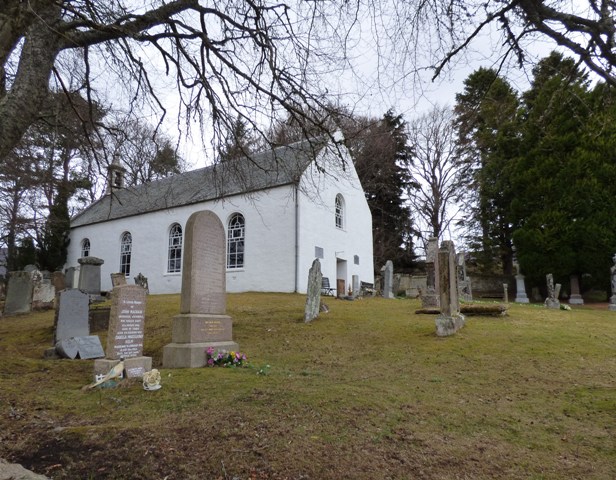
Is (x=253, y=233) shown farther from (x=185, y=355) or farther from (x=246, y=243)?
(x=185, y=355)

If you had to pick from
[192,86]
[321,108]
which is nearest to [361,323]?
[321,108]

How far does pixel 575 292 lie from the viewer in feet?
78.0

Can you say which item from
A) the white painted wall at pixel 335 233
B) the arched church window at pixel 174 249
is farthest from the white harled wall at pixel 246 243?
the white painted wall at pixel 335 233

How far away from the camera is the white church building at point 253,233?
20.4 metres

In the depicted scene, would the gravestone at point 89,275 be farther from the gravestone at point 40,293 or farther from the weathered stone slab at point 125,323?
the weathered stone slab at point 125,323

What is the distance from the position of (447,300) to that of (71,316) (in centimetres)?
851

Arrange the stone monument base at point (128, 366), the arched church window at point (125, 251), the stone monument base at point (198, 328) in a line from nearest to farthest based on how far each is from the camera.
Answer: the stone monument base at point (128, 366) < the stone monument base at point (198, 328) < the arched church window at point (125, 251)

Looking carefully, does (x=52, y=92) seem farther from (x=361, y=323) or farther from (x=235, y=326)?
(x=361, y=323)

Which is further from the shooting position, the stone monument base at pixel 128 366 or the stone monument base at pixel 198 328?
the stone monument base at pixel 198 328

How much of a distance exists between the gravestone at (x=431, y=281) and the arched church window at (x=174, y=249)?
47.2ft

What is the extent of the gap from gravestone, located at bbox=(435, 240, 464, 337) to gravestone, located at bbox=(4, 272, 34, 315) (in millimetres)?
15240

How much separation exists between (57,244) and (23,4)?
2854cm

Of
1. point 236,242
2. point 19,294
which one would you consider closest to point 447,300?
point 236,242

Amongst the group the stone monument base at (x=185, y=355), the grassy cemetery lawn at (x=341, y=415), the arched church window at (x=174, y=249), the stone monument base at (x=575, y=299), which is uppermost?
the arched church window at (x=174, y=249)
